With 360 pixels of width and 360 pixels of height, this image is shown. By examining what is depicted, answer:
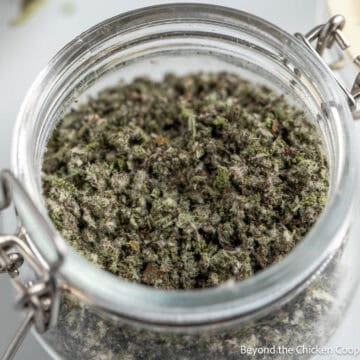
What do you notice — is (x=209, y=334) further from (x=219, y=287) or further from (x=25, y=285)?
(x=25, y=285)

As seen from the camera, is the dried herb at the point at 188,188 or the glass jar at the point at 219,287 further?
the dried herb at the point at 188,188

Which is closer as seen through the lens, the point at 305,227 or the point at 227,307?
the point at 227,307

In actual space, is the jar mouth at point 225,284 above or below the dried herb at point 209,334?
above

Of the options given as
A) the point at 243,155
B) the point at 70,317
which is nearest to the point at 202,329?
the point at 70,317

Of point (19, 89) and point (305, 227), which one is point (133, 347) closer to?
point (305, 227)
